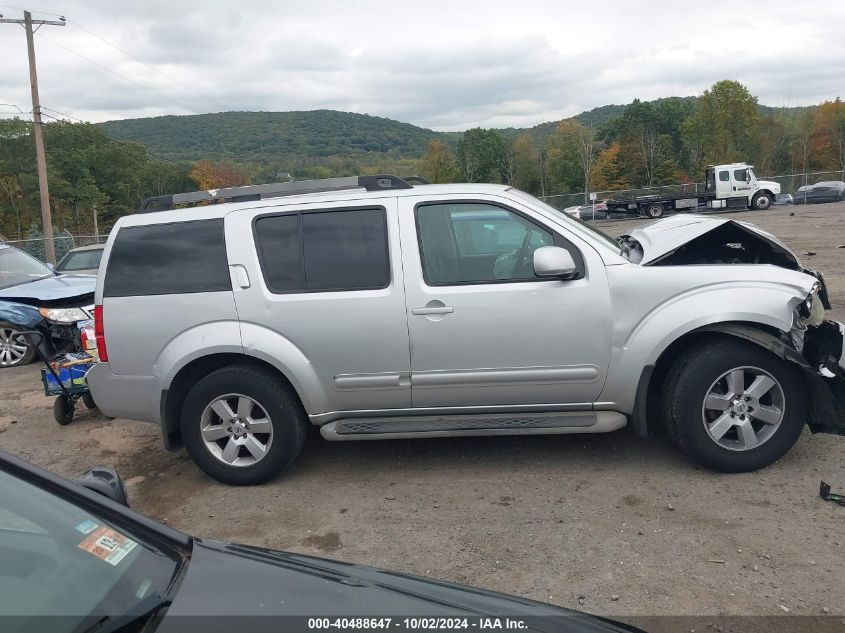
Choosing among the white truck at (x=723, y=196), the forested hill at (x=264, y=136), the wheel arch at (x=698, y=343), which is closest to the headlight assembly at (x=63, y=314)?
the wheel arch at (x=698, y=343)

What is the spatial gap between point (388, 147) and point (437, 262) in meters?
70.0

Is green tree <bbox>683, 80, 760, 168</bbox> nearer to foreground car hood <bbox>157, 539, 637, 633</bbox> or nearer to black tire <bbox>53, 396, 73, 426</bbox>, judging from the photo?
black tire <bbox>53, 396, 73, 426</bbox>

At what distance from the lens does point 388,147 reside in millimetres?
72500

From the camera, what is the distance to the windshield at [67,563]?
175 cm

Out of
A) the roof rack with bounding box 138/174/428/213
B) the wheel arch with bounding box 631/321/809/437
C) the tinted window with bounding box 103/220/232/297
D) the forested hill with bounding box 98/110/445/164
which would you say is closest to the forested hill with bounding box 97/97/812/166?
the forested hill with bounding box 98/110/445/164

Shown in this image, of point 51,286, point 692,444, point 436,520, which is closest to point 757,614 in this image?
point 692,444

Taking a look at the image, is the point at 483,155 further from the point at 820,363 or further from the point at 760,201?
the point at 820,363

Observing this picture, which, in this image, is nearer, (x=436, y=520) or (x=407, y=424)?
(x=436, y=520)

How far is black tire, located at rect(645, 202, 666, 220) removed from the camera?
38.7 metres

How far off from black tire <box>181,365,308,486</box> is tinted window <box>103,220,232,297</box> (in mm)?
635

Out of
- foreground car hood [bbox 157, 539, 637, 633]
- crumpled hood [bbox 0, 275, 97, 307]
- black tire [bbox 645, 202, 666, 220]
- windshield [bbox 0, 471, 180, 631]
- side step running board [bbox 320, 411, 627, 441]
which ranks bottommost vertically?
side step running board [bbox 320, 411, 627, 441]

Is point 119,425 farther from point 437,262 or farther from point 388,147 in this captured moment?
point 388,147

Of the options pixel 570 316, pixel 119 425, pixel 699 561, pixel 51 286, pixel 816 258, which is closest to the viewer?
pixel 699 561

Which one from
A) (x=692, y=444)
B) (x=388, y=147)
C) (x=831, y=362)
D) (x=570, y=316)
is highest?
(x=388, y=147)
